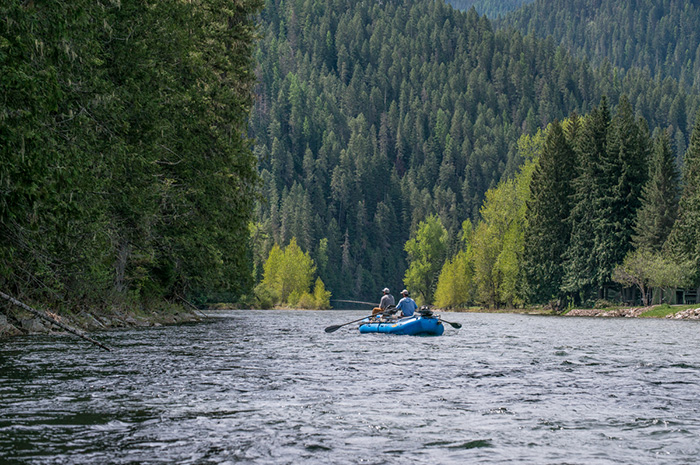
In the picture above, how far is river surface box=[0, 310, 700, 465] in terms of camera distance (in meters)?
9.88

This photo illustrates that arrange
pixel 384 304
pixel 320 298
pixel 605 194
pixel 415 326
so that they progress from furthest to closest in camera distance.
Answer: pixel 320 298
pixel 605 194
pixel 384 304
pixel 415 326

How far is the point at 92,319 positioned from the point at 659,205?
187ft

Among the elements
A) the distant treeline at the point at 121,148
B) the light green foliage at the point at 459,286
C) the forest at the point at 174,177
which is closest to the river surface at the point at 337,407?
the distant treeline at the point at 121,148

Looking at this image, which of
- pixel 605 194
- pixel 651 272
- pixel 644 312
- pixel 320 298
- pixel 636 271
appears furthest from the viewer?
pixel 320 298

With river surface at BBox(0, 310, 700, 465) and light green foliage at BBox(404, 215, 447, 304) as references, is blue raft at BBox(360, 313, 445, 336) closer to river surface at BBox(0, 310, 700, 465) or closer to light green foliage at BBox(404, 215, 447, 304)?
river surface at BBox(0, 310, 700, 465)

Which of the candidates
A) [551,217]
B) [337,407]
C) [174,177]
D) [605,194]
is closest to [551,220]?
[551,217]

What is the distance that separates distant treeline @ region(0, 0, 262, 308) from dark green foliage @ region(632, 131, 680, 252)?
4085 cm

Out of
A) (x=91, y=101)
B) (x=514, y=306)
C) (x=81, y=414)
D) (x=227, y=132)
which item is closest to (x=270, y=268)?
(x=514, y=306)

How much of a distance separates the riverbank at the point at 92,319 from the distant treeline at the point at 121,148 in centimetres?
71

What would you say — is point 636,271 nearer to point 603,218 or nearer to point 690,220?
point 690,220

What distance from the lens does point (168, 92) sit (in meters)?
A: 29.9

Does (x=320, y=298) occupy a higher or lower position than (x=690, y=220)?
lower

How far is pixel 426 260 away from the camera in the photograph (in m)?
137

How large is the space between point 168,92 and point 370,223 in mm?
168447
